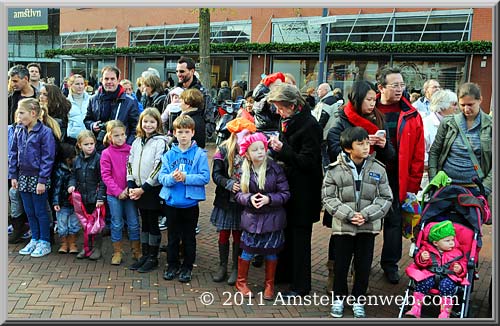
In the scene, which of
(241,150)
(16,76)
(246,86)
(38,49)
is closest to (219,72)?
(246,86)

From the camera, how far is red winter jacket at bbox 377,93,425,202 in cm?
445

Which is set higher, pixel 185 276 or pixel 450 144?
pixel 450 144

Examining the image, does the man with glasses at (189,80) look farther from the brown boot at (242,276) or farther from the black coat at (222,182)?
the brown boot at (242,276)

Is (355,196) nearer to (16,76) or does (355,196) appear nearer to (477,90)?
(477,90)

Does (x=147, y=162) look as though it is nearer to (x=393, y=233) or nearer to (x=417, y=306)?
(x=393, y=233)

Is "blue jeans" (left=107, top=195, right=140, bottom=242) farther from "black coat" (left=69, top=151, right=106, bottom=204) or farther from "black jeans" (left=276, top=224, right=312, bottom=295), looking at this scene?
"black jeans" (left=276, top=224, right=312, bottom=295)

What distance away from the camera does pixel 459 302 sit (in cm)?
388

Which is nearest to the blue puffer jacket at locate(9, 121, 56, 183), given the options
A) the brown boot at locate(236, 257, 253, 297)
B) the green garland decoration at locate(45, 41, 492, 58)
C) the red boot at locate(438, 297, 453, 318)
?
the brown boot at locate(236, 257, 253, 297)

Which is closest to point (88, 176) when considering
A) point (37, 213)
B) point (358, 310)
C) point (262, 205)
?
point (37, 213)

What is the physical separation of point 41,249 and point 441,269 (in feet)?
14.1

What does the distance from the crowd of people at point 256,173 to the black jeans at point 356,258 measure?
12mm

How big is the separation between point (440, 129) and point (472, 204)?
0.83 metres

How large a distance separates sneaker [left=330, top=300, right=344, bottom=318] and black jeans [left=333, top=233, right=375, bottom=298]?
8 centimetres

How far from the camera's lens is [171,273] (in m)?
4.75
